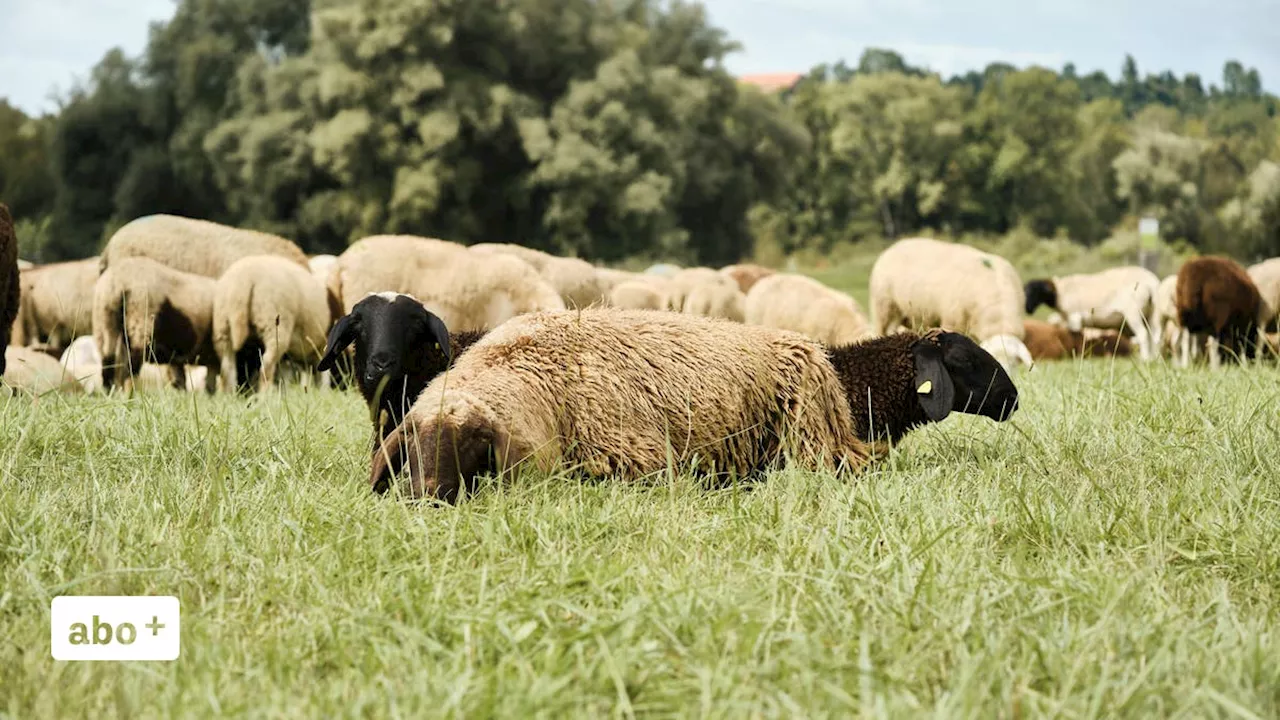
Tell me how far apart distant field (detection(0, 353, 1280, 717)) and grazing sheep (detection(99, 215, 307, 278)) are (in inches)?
268

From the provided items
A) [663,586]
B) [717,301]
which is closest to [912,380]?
[663,586]

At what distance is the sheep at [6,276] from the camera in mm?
6129

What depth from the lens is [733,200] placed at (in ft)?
148

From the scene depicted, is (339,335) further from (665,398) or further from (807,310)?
(807,310)

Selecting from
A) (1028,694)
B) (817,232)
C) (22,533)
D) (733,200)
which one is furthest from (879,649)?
(817,232)

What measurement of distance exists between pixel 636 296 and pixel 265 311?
513 centimetres

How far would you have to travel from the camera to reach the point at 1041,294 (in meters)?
18.7

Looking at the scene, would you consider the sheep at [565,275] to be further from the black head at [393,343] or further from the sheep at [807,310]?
the black head at [393,343]

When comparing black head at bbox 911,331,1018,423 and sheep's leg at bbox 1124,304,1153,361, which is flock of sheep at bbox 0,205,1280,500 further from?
sheep's leg at bbox 1124,304,1153,361

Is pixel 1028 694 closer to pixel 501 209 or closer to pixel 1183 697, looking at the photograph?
pixel 1183 697

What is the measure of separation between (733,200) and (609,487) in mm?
41501

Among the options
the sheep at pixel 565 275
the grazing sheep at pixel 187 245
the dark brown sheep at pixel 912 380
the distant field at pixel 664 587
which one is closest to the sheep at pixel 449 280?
the grazing sheep at pixel 187 245
